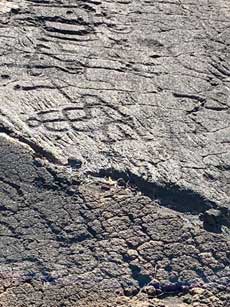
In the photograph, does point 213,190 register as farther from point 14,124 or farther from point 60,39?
point 60,39

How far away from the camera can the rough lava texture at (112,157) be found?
12.8ft

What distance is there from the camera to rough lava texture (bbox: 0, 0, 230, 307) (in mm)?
3895

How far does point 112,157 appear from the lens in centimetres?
462

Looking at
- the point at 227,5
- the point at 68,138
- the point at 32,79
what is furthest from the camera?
the point at 227,5

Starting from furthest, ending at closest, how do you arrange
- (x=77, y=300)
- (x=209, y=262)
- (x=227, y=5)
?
(x=227, y=5) < (x=209, y=262) < (x=77, y=300)

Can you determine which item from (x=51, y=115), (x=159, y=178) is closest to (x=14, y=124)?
(x=51, y=115)

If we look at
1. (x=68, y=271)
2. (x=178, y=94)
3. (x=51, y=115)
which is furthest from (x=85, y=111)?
(x=68, y=271)

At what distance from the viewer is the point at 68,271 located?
3.87 meters

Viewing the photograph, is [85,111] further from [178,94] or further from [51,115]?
[178,94]

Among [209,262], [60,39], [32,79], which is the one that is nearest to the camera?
[209,262]

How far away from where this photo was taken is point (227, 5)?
680cm

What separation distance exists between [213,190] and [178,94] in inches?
42.7

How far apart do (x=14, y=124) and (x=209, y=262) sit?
1512 millimetres

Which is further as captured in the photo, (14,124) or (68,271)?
(14,124)
